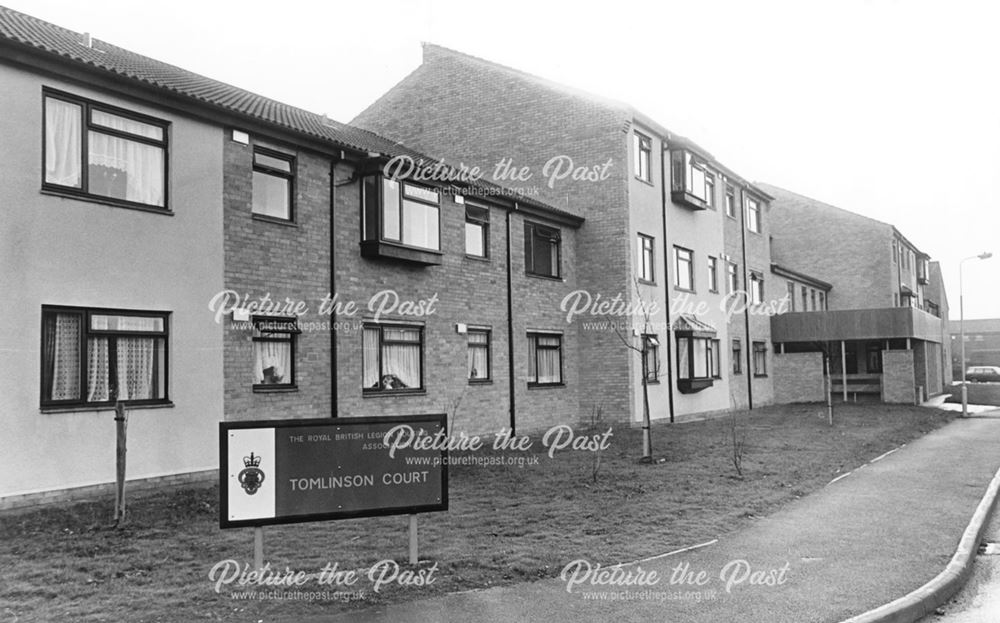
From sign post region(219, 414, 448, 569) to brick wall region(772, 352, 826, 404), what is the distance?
29.5 meters

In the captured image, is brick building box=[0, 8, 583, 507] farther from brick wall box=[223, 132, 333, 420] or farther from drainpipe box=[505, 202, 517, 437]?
drainpipe box=[505, 202, 517, 437]

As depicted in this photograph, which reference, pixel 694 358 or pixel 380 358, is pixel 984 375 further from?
pixel 380 358

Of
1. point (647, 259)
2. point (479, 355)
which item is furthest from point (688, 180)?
point (479, 355)

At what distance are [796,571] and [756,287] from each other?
2767 cm

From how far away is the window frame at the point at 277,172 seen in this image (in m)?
13.5

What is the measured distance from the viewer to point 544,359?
70.1ft

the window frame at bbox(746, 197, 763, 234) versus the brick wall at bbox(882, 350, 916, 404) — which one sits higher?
the window frame at bbox(746, 197, 763, 234)

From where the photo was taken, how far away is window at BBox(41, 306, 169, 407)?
10.4m

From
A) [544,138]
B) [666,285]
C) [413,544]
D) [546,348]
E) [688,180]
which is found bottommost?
[413,544]

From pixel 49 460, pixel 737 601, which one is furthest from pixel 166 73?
pixel 737 601

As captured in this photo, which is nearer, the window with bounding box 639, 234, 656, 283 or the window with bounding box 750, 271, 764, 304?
the window with bounding box 639, 234, 656, 283

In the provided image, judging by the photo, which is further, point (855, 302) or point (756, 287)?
point (855, 302)

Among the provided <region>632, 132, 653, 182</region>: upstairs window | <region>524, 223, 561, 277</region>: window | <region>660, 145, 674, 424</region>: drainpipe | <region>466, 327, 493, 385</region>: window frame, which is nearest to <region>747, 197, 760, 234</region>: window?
<region>660, 145, 674, 424</region>: drainpipe

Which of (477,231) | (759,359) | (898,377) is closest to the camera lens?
(477,231)
